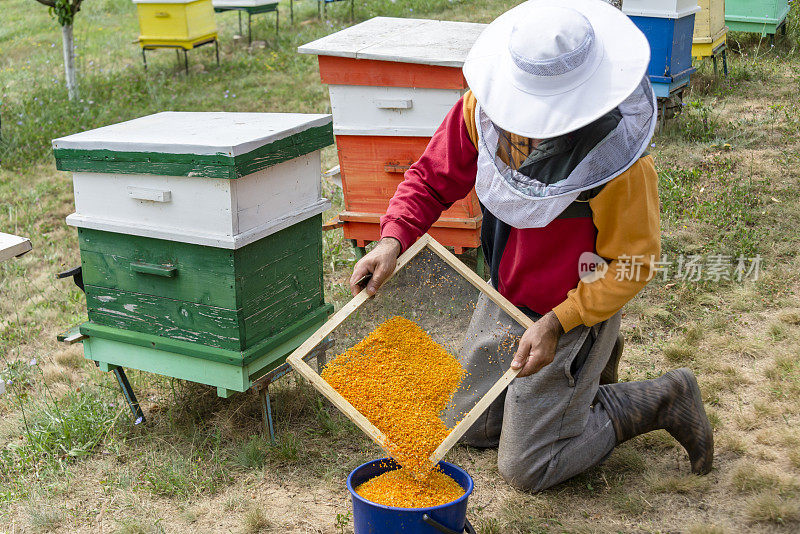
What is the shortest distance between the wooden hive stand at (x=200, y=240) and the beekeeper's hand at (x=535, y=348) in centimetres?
107

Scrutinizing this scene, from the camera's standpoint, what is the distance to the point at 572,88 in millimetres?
2020

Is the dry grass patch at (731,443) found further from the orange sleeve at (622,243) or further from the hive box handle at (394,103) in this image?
the hive box handle at (394,103)

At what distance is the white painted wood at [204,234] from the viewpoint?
2.68 metres

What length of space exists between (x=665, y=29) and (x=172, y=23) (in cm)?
561

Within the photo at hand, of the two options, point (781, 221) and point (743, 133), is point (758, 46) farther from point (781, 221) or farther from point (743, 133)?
point (781, 221)

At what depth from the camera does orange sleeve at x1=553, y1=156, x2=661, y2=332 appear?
2285 millimetres

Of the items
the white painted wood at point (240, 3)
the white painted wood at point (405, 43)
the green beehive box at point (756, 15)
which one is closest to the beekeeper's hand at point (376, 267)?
the white painted wood at point (405, 43)

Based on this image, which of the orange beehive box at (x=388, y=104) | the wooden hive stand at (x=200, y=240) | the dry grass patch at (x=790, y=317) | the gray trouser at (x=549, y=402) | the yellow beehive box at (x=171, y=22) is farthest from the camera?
the yellow beehive box at (x=171, y=22)

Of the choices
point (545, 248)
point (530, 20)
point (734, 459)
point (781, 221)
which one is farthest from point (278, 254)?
point (781, 221)

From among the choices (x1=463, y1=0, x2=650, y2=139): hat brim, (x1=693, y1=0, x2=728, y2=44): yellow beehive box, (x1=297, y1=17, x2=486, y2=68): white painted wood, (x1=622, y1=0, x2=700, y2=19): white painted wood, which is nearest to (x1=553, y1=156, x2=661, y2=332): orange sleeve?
(x1=463, y1=0, x2=650, y2=139): hat brim

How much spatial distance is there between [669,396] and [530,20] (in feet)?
4.76

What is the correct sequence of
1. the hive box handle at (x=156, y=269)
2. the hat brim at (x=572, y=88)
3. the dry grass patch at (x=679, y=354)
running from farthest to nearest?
the dry grass patch at (x=679, y=354) < the hive box handle at (x=156, y=269) < the hat brim at (x=572, y=88)

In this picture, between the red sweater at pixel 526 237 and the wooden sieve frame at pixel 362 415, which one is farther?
the red sweater at pixel 526 237

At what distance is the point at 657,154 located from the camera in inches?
208
